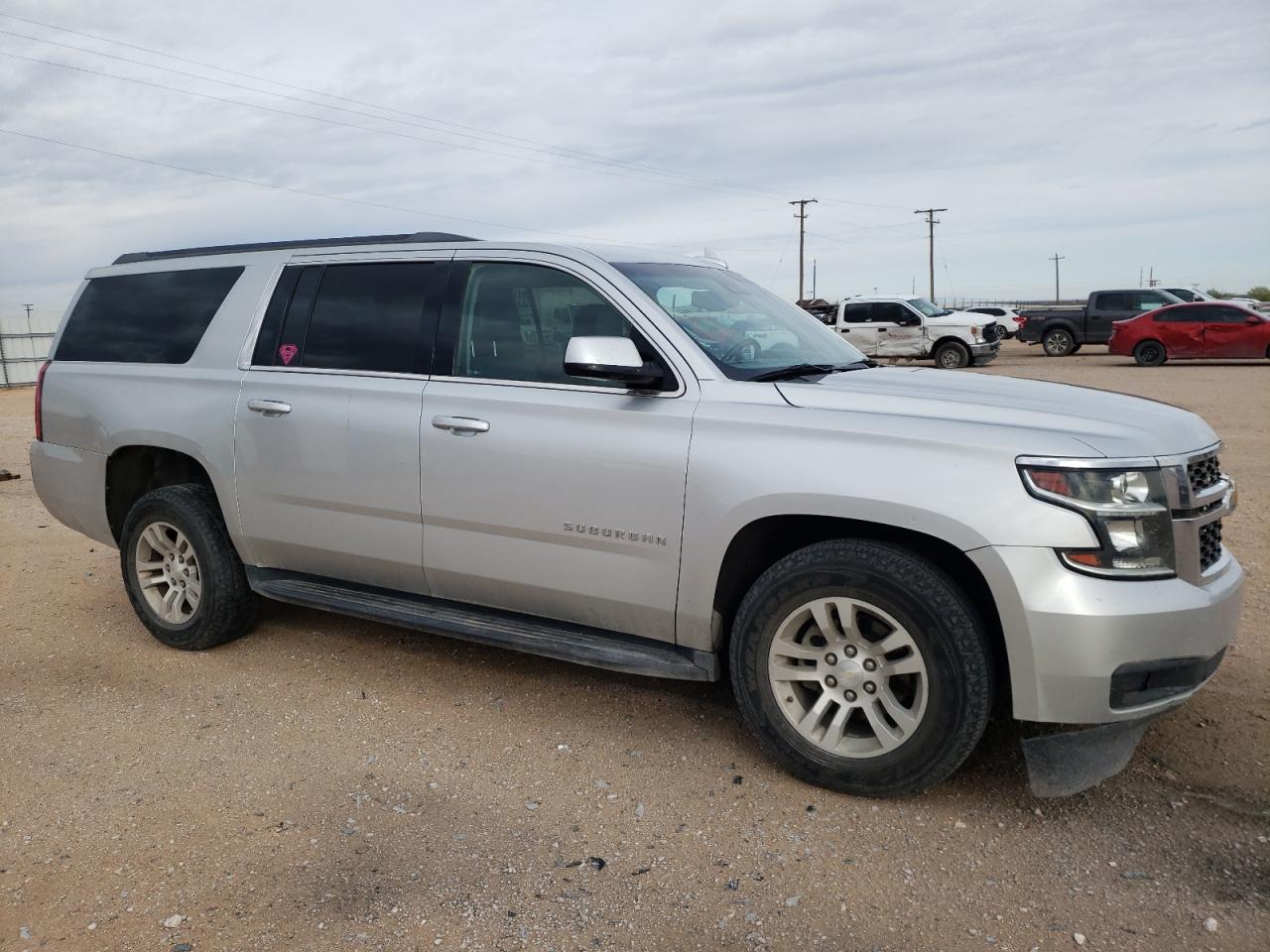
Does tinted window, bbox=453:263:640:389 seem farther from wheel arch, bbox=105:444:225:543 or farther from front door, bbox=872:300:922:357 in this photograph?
front door, bbox=872:300:922:357

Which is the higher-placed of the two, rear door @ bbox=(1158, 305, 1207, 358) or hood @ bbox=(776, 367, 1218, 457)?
rear door @ bbox=(1158, 305, 1207, 358)

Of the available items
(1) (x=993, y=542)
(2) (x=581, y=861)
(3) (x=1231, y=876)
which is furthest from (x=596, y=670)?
(3) (x=1231, y=876)

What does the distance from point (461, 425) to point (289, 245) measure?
5.45 ft

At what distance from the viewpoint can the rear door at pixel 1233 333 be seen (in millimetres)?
23031

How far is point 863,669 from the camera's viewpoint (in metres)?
3.56

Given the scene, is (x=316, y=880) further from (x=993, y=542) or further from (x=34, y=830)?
(x=993, y=542)

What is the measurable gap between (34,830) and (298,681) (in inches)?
57.5

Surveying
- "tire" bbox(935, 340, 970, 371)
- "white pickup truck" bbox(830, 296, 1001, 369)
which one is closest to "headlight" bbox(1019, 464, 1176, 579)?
"white pickup truck" bbox(830, 296, 1001, 369)

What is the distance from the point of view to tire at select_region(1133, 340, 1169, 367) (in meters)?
24.1

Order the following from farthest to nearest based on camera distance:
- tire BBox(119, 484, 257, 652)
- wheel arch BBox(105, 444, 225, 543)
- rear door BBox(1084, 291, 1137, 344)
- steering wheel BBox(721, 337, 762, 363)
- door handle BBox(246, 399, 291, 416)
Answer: rear door BBox(1084, 291, 1137, 344) → wheel arch BBox(105, 444, 225, 543) → tire BBox(119, 484, 257, 652) → door handle BBox(246, 399, 291, 416) → steering wheel BBox(721, 337, 762, 363)

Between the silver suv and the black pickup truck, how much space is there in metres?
26.1

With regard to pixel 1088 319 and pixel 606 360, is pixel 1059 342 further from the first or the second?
pixel 606 360

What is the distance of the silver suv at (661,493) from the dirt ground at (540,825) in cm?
29

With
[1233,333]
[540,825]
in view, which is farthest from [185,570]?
[1233,333]
